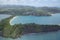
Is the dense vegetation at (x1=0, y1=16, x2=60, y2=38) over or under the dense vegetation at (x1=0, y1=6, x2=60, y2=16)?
under

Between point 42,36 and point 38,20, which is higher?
point 38,20

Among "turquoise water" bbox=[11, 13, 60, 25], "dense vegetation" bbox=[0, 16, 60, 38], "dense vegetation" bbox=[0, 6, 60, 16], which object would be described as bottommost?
"dense vegetation" bbox=[0, 16, 60, 38]

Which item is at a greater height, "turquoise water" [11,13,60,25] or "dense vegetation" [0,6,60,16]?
"dense vegetation" [0,6,60,16]

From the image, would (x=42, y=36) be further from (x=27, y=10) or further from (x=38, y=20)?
(x=27, y=10)

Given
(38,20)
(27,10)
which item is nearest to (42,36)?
(38,20)

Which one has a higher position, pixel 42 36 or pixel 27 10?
pixel 27 10

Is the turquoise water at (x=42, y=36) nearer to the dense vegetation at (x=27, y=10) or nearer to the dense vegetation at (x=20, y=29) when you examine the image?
the dense vegetation at (x=20, y=29)

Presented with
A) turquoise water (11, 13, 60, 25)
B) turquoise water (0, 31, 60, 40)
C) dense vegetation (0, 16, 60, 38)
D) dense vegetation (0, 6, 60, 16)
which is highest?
dense vegetation (0, 6, 60, 16)

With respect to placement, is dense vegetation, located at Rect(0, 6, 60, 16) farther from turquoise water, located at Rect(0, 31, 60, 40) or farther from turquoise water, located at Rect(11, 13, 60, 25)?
turquoise water, located at Rect(0, 31, 60, 40)

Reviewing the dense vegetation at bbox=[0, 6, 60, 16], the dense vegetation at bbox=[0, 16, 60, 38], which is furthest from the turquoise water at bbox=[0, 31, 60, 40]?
the dense vegetation at bbox=[0, 6, 60, 16]
